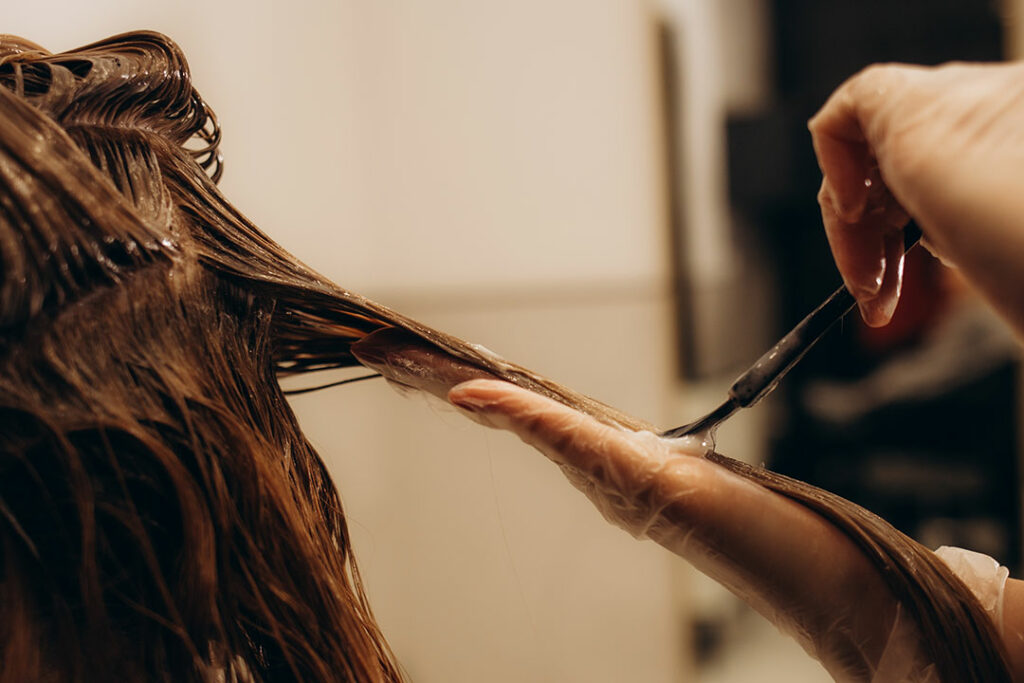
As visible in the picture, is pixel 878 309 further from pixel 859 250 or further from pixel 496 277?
pixel 496 277

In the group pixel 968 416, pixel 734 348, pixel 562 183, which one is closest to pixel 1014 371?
pixel 968 416

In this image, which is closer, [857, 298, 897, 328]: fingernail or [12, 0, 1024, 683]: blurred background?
[857, 298, 897, 328]: fingernail

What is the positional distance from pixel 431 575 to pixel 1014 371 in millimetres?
1045

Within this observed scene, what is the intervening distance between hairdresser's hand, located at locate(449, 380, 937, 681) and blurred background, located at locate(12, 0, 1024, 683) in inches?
16.6

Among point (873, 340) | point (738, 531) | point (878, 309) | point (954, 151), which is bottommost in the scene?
point (873, 340)

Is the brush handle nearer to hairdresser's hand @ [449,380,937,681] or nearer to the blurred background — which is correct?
hairdresser's hand @ [449,380,937,681]

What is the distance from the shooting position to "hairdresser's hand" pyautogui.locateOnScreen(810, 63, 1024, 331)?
0.40 metres

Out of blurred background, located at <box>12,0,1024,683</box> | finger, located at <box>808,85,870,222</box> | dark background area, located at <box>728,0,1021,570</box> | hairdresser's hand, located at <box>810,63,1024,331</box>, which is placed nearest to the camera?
hairdresser's hand, located at <box>810,63,1024,331</box>

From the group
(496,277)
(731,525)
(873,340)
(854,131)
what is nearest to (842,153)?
(854,131)

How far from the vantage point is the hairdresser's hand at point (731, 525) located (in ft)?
1.51

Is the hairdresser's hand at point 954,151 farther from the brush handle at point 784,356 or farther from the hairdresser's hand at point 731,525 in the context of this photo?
the hairdresser's hand at point 731,525

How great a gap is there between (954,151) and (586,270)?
760 millimetres

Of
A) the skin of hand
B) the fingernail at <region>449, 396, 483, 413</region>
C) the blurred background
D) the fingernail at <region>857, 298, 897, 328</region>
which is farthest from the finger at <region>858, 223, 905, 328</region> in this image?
the blurred background

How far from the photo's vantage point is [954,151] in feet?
1.36
